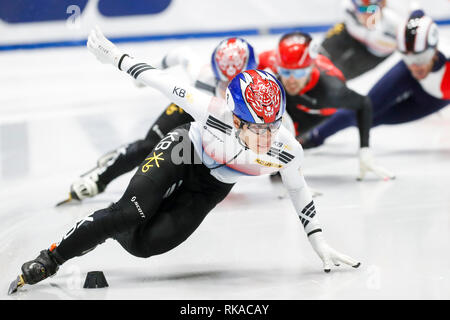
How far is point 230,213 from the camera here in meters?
5.80

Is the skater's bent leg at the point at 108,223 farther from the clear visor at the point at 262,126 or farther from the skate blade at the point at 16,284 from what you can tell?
the clear visor at the point at 262,126

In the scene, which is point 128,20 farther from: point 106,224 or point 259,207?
point 106,224

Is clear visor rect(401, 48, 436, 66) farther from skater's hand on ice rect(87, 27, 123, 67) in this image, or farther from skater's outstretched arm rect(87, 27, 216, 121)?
skater's hand on ice rect(87, 27, 123, 67)

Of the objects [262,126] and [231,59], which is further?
[231,59]

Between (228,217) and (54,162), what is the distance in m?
2.01

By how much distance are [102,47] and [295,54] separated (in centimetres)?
215

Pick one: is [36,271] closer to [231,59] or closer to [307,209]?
[307,209]

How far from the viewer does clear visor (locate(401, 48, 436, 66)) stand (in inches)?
273

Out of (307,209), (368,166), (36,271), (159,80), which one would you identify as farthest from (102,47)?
(368,166)

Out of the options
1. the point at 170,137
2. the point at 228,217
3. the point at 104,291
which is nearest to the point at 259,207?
the point at 228,217

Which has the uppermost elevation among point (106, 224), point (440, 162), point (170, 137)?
point (170, 137)

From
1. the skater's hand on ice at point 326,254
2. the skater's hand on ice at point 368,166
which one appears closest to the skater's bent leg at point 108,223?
the skater's hand on ice at point 326,254

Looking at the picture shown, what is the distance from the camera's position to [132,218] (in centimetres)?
419

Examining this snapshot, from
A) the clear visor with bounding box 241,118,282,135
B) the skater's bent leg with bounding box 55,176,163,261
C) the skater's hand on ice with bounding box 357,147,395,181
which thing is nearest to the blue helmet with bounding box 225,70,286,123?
the clear visor with bounding box 241,118,282,135
